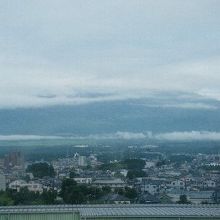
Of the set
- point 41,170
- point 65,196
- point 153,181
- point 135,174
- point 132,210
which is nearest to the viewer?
point 132,210

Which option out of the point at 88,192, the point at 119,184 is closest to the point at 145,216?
the point at 88,192

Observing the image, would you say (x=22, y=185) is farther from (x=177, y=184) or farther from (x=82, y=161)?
(x=82, y=161)

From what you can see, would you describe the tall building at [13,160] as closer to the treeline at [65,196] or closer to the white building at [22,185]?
the white building at [22,185]

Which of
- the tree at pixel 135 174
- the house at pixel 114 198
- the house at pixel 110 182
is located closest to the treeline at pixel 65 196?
the house at pixel 114 198

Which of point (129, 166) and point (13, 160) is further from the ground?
point (13, 160)

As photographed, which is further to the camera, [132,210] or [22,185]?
[22,185]

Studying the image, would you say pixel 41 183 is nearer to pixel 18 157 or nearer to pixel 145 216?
pixel 18 157

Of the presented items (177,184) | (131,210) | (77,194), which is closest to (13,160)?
(177,184)
